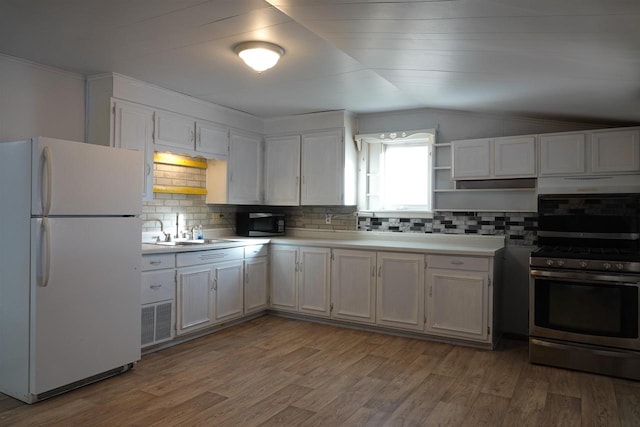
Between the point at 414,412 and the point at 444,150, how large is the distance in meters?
2.78

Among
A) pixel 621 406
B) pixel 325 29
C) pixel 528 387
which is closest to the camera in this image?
pixel 325 29

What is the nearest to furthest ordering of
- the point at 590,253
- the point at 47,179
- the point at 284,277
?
the point at 47,179, the point at 590,253, the point at 284,277

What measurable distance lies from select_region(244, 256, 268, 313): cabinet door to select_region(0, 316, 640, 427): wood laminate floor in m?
0.74

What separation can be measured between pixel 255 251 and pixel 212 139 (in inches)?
50.5

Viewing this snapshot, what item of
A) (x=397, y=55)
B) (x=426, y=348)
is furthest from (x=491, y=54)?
(x=426, y=348)

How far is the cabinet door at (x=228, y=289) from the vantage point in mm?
4367

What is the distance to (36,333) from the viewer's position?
2.75 meters

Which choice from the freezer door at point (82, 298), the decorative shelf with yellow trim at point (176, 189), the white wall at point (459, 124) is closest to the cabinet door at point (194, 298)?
the freezer door at point (82, 298)

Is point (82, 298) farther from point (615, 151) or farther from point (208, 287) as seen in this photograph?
point (615, 151)

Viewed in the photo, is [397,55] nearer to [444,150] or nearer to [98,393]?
[444,150]

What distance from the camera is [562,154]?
3848 mm

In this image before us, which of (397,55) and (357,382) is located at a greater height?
(397,55)

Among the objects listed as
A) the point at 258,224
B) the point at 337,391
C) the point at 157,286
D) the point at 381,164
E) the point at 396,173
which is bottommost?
the point at 337,391

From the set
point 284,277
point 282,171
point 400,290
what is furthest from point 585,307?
point 282,171
